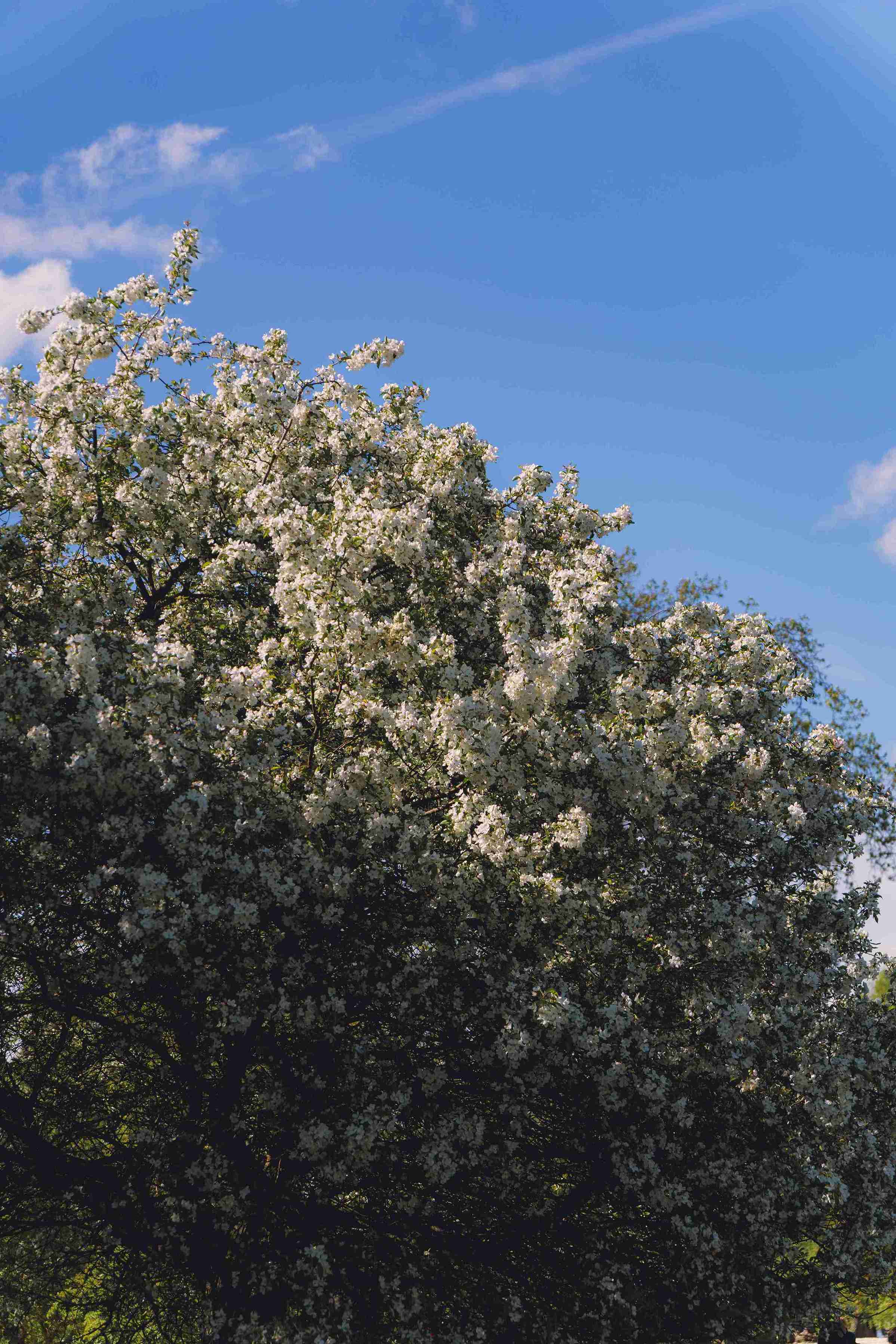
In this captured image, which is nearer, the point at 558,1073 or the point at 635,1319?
the point at 558,1073

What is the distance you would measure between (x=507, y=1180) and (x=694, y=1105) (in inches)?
106

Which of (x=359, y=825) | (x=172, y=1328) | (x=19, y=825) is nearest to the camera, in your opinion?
(x=19, y=825)

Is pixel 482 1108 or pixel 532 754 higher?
pixel 532 754

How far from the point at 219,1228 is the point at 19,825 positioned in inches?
219

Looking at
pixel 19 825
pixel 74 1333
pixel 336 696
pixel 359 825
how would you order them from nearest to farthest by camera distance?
pixel 19 825
pixel 359 825
pixel 336 696
pixel 74 1333

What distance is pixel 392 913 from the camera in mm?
12406

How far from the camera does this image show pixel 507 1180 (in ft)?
42.3

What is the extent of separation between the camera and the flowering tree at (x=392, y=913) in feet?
37.4

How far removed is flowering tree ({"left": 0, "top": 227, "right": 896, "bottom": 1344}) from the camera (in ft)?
37.4

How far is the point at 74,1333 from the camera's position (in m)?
17.7

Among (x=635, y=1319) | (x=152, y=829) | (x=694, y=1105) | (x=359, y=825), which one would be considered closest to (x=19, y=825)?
(x=152, y=829)

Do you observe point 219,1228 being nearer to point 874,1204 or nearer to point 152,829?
point 152,829

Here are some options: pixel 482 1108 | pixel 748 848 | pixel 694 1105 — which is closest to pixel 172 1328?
pixel 482 1108

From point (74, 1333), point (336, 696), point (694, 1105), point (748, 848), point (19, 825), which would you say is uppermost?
point (336, 696)
